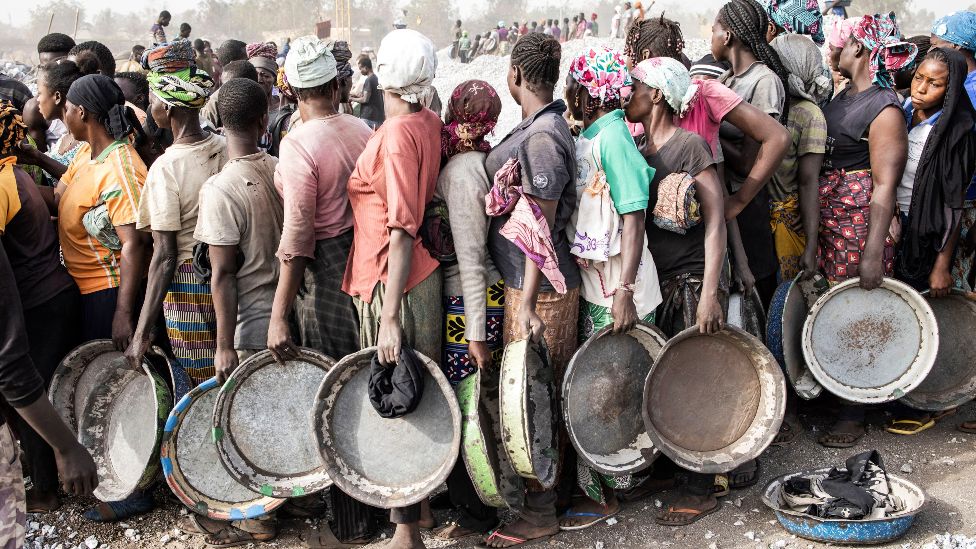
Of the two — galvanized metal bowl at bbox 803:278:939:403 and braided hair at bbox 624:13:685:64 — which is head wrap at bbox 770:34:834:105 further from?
galvanized metal bowl at bbox 803:278:939:403

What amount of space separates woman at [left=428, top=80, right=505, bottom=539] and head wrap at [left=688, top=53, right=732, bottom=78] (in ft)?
5.54

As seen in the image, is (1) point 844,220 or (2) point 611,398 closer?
(2) point 611,398

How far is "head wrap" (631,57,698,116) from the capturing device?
3.64 m

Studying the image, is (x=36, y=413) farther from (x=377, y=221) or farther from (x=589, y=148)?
(x=589, y=148)

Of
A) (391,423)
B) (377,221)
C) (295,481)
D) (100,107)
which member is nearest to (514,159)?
(377,221)

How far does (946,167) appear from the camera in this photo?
4.39 metres

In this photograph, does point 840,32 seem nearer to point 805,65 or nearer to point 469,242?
point 805,65

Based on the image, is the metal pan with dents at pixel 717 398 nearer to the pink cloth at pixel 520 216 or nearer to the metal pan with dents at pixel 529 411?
the metal pan with dents at pixel 529 411

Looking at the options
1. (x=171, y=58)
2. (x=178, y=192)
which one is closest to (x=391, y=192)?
(x=178, y=192)

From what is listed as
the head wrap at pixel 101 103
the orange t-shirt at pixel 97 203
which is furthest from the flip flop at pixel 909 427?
the head wrap at pixel 101 103

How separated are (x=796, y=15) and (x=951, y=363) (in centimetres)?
221

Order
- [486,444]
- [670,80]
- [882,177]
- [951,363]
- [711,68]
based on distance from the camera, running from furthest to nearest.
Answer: [711,68] → [951,363] → [882,177] → [670,80] → [486,444]

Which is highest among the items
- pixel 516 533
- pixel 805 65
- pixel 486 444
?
pixel 805 65

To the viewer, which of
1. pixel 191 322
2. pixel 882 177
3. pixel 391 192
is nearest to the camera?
pixel 391 192
